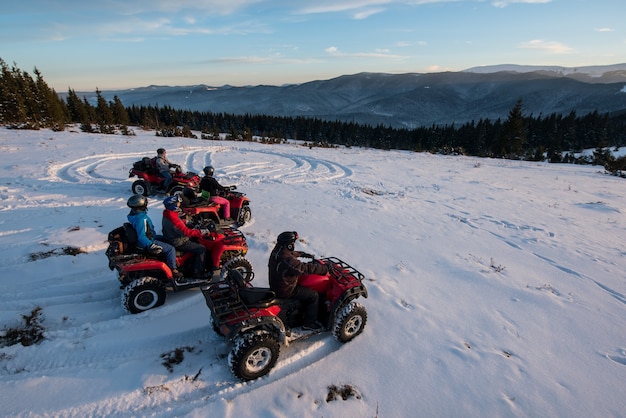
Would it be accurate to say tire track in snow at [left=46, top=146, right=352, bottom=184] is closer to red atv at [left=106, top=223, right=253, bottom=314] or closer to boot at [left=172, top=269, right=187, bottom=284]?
red atv at [left=106, top=223, right=253, bottom=314]

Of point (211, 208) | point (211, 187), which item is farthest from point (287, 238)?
point (211, 187)

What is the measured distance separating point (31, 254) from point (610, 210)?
1816cm

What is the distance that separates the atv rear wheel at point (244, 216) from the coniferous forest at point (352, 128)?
2510 cm

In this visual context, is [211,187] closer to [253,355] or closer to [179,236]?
[179,236]

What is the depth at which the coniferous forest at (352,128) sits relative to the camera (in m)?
34.0

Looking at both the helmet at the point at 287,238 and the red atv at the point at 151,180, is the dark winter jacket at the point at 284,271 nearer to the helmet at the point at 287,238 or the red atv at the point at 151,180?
the helmet at the point at 287,238

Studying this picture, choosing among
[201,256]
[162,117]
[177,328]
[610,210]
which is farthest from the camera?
[162,117]

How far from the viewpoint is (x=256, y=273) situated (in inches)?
259

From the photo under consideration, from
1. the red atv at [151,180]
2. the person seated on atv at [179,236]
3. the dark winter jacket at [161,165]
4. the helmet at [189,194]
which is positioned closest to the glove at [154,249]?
the person seated on atv at [179,236]

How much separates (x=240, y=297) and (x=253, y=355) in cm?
76

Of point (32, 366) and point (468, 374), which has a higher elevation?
point (32, 366)

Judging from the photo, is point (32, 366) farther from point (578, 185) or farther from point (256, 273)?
point (578, 185)

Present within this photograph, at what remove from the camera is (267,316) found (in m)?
4.14

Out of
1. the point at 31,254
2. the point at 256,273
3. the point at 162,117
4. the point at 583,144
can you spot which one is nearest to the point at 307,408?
the point at 256,273
